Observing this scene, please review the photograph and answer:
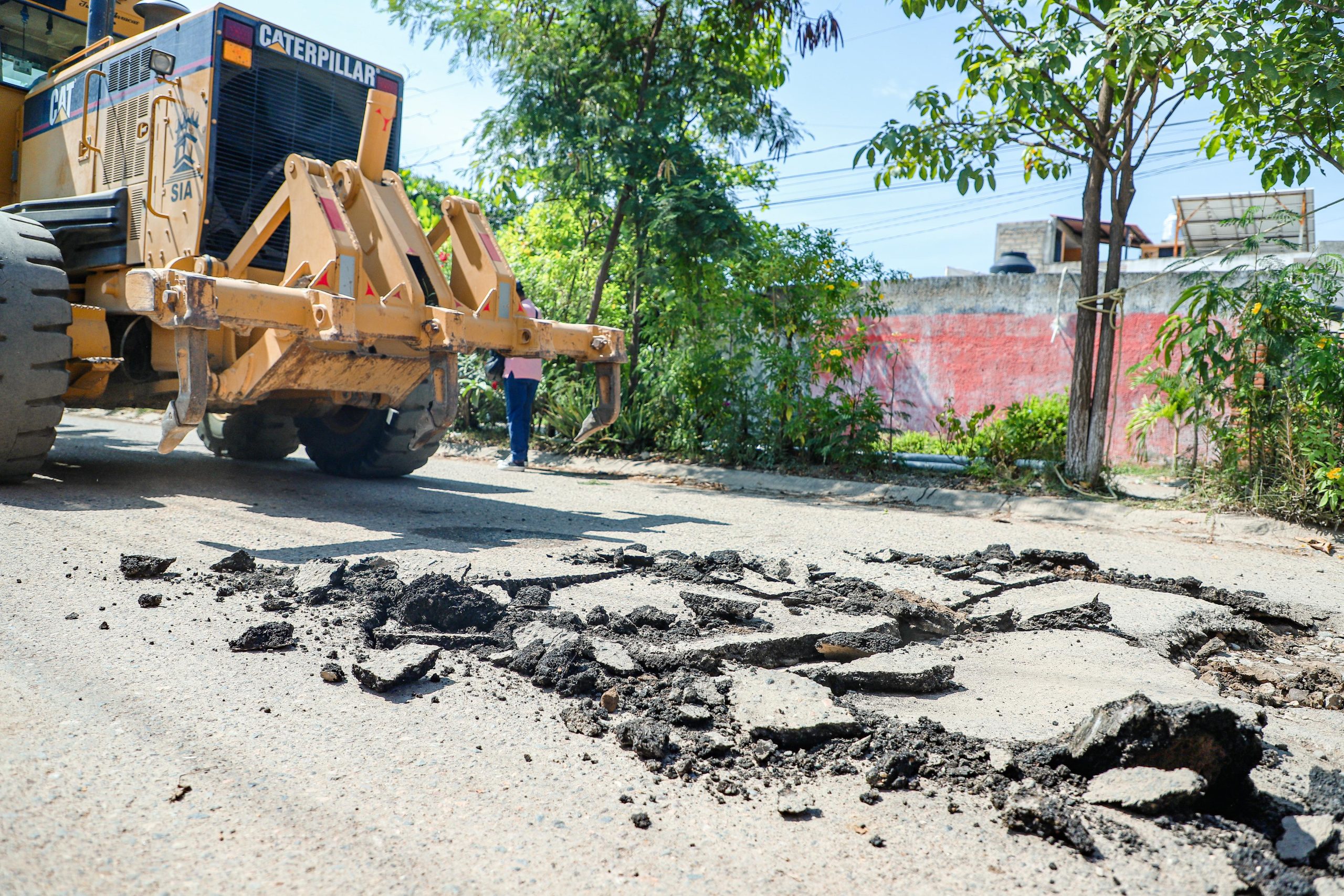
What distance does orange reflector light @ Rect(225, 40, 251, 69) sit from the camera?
6.02 metres

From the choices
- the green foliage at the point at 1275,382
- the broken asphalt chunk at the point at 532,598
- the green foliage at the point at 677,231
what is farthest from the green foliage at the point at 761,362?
the broken asphalt chunk at the point at 532,598

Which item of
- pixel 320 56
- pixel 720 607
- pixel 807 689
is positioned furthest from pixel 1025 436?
pixel 320 56

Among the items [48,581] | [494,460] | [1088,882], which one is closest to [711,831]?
[1088,882]

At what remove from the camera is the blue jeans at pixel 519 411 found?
9.58 metres

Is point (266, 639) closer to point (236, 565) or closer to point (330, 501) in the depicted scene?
point (236, 565)

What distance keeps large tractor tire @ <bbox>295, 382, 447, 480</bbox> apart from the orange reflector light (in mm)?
2480

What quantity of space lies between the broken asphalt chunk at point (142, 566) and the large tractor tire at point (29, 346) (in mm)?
2244

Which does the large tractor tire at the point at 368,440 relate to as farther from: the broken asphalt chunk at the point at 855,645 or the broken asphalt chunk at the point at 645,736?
the broken asphalt chunk at the point at 645,736

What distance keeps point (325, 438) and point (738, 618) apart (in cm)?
524

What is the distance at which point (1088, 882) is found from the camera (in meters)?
1.91

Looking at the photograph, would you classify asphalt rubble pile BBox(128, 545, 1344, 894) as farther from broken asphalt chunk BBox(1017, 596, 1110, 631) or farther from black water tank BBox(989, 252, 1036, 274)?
black water tank BBox(989, 252, 1036, 274)

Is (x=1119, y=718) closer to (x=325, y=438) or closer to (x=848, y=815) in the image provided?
(x=848, y=815)

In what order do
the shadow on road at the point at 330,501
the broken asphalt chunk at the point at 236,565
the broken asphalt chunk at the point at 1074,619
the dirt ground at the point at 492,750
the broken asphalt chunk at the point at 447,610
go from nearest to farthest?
the dirt ground at the point at 492,750
the broken asphalt chunk at the point at 447,610
the broken asphalt chunk at the point at 1074,619
the broken asphalt chunk at the point at 236,565
the shadow on road at the point at 330,501

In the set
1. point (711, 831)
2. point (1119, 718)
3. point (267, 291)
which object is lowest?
point (711, 831)
